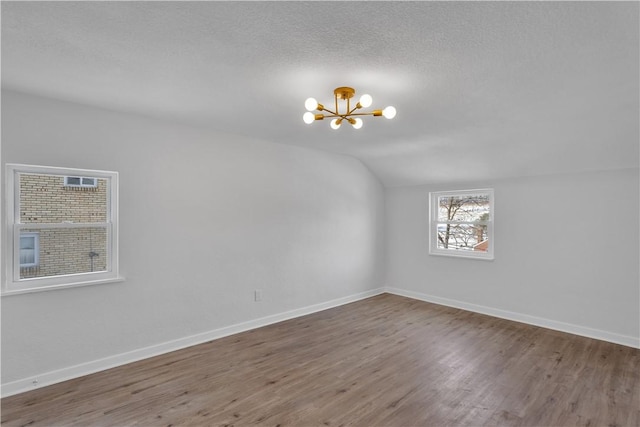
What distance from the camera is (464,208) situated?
5254 millimetres

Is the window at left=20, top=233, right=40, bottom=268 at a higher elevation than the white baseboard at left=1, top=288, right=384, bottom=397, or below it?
higher

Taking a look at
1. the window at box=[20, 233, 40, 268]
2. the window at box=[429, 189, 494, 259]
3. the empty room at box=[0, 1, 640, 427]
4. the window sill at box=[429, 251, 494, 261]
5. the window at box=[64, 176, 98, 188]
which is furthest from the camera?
the window at box=[429, 189, 494, 259]

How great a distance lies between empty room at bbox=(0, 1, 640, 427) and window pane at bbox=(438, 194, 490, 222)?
0.04m

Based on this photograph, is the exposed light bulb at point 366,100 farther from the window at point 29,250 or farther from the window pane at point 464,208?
the window pane at point 464,208

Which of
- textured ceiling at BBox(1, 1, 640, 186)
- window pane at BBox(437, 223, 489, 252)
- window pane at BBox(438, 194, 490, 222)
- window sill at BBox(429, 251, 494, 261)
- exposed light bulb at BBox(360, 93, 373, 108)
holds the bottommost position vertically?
window sill at BBox(429, 251, 494, 261)

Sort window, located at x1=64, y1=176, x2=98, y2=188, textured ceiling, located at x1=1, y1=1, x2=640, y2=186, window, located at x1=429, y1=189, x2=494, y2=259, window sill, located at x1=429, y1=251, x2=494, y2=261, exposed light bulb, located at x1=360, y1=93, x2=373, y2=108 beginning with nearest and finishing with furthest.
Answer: textured ceiling, located at x1=1, y1=1, x2=640, y2=186
exposed light bulb, located at x1=360, y1=93, x2=373, y2=108
window, located at x1=64, y1=176, x2=98, y2=188
window sill, located at x1=429, y1=251, x2=494, y2=261
window, located at x1=429, y1=189, x2=494, y2=259

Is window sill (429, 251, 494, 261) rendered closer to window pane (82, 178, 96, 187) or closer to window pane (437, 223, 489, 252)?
window pane (437, 223, 489, 252)

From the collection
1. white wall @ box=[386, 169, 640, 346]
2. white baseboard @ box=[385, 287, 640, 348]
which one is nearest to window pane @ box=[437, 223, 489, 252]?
white wall @ box=[386, 169, 640, 346]

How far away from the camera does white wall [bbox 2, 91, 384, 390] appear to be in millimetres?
2777

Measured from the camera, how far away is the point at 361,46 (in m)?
1.96

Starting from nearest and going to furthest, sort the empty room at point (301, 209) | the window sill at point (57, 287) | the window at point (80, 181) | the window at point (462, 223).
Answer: the empty room at point (301, 209) → the window sill at point (57, 287) → the window at point (80, 181) → the window at point (462, 223)

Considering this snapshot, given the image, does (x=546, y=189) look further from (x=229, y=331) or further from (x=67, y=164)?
(x=67, y=164)

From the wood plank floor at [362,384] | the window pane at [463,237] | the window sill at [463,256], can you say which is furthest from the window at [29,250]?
the window pane at [463,237]

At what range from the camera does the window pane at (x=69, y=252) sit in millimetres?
2848
